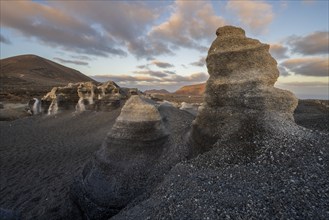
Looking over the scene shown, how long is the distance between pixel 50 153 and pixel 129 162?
1173cm

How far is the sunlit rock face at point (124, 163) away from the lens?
443 inches

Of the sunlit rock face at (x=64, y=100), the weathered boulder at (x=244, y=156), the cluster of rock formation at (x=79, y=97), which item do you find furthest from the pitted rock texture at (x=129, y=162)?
the sunlit rock face at (x=64, y=100)

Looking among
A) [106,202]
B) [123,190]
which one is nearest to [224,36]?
[123,190]

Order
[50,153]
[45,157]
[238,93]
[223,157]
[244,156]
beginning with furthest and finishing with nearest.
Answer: [50,153] → [45,157] → [238,93] → [223,157] → [244,156]

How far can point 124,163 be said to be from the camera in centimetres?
1240

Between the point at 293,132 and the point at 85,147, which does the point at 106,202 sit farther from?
the point at 85,147

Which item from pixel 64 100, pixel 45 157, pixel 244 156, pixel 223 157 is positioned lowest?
pixel 45 157

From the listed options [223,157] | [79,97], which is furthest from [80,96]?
[223,157]

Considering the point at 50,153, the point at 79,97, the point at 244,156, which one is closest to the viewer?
the point at 244,156

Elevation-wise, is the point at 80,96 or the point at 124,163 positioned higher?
the point at 124,163

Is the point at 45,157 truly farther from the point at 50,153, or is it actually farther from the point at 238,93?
the point at 238,93

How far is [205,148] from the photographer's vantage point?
35.4 feet

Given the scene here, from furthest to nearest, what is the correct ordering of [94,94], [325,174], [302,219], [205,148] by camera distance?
[94,94]
[205,148]
[325,174]
[302,219]

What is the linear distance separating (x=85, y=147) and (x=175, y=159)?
12115mm
